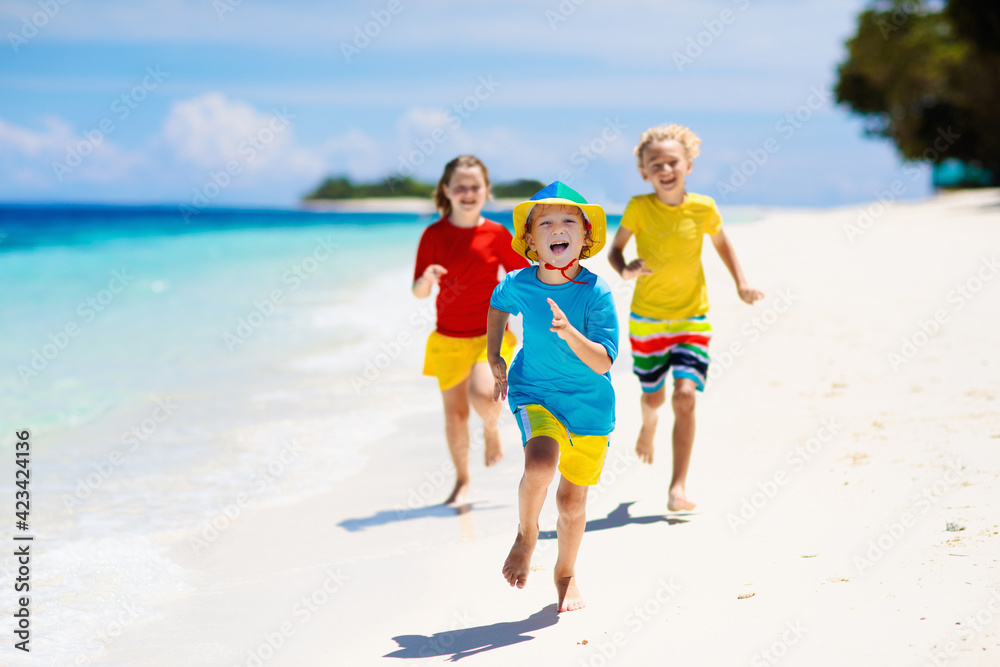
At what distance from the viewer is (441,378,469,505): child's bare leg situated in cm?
499

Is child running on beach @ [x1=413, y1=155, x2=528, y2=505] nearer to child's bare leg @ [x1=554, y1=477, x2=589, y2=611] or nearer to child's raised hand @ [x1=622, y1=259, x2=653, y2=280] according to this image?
child's raised hand @ [x1=622, y1=259, x2=653, y2=280]

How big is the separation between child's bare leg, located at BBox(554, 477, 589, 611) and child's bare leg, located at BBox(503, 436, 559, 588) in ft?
0.27

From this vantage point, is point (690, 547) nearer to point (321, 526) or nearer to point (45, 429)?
point (321, 526)

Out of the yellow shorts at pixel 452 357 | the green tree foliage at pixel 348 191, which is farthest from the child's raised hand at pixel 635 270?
the green tree foliage at pixel 348 191

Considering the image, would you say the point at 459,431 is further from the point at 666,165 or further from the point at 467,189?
the point at 666,165

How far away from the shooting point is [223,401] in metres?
7.68

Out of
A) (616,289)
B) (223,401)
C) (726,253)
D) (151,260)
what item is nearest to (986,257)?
(616,289)

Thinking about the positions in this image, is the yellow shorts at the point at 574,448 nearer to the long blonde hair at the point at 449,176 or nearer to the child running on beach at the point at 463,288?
the child running on beach at the point at 463,288

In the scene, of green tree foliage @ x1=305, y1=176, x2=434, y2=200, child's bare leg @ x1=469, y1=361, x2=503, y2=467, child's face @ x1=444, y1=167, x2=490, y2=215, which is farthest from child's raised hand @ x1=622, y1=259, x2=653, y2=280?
green tree foliage @ x1=305, y1=176, x2=434, y2=200

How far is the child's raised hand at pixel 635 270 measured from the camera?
437 cm

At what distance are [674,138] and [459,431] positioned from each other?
200cm

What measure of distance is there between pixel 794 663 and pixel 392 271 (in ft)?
62.5

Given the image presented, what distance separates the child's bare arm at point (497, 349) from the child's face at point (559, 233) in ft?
0.96

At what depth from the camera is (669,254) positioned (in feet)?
15.2
